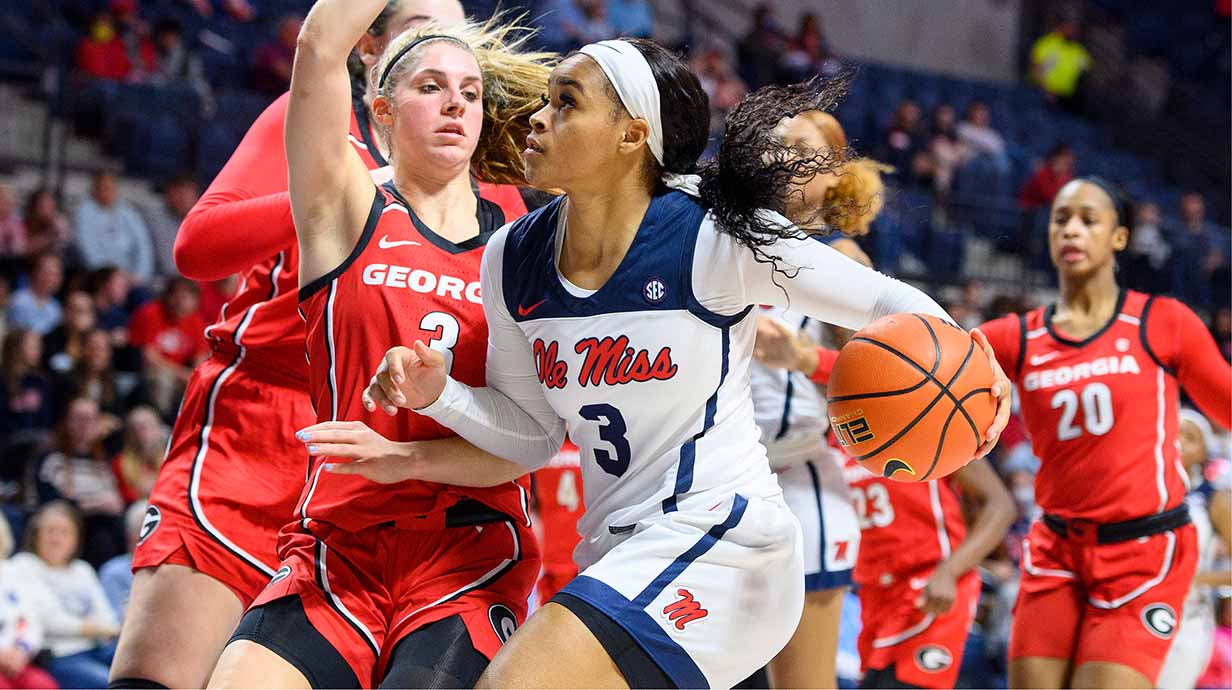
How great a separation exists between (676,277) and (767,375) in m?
1.78

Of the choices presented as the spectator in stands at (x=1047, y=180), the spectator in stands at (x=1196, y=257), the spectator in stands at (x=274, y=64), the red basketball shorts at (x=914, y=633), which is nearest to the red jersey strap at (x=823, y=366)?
the red basketball shorts at (x=914, y=633)

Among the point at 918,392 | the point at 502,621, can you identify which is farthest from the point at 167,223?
the point at 918,392

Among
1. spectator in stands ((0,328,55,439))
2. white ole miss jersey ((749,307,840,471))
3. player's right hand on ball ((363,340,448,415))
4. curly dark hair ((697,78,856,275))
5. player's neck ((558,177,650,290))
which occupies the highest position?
curly dark hair ((697,78,856,275))

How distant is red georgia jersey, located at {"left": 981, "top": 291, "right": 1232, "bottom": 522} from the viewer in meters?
4.58

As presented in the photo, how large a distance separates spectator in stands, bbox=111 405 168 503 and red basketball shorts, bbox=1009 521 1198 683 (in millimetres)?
4589

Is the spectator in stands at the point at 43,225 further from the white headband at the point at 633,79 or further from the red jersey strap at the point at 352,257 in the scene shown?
the white headband at the point at 633,79

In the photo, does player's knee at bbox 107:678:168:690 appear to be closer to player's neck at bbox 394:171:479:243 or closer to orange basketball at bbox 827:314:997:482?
player's neck at bbox 394:171:479:243

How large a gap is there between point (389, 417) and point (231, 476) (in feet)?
2.27

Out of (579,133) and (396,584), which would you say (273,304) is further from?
(579,133)

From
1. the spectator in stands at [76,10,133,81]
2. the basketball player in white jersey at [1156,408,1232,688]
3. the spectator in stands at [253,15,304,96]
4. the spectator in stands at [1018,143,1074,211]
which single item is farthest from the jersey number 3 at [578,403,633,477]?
the spectator in stands at [1018,143,1074,211]

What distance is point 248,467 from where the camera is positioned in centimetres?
343

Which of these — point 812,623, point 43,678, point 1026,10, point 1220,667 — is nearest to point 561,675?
point 812,623

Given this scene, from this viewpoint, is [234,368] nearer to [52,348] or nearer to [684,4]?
[52,348]

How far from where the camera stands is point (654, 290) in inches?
106
